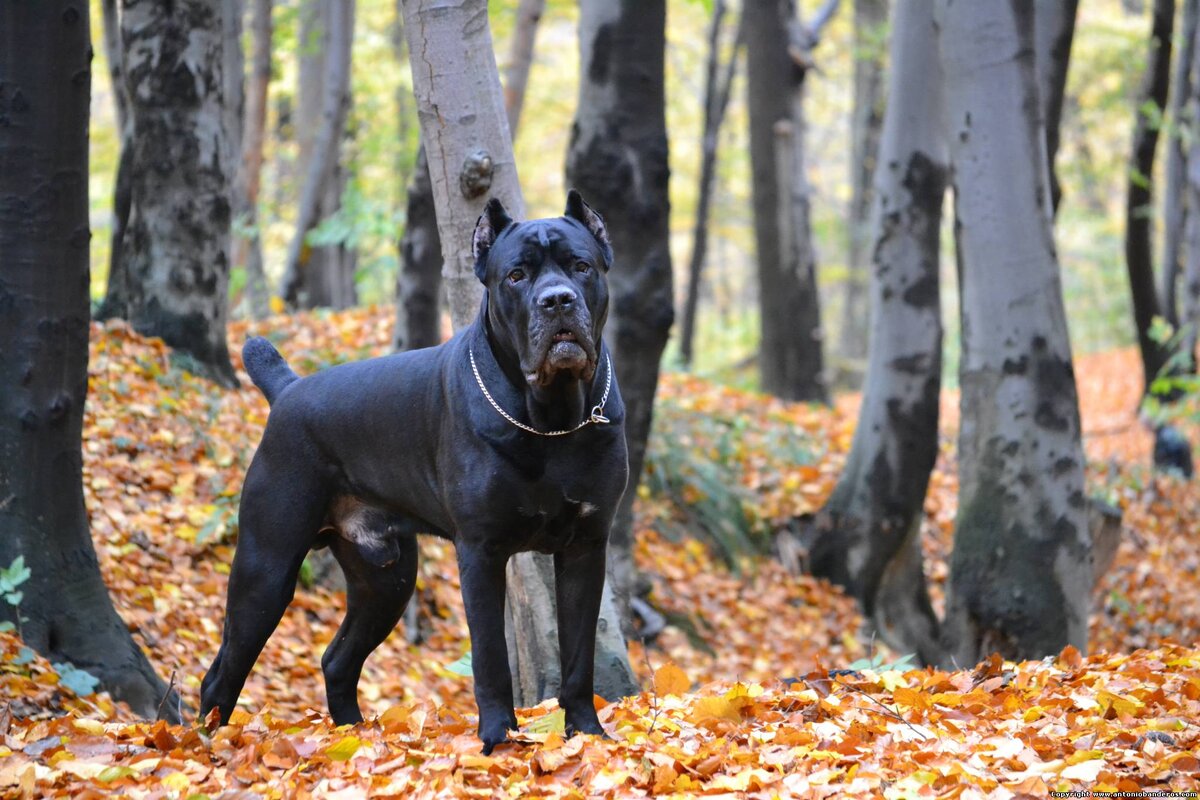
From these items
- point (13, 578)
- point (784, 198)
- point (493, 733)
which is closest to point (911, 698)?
point (493, 733)

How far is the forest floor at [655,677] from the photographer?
3.82 meters

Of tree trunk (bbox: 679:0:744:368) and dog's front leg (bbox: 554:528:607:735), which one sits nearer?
dog's front leg (bbox: 554:528:607:735)

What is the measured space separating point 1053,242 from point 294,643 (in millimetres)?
5250

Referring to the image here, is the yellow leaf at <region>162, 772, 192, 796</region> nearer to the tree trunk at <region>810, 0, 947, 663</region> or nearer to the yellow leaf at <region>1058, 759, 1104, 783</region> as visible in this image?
the yellow leaf at <region>1058, 759, 1104, 783</region>

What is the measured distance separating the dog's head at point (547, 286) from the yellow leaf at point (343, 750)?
1390 mm

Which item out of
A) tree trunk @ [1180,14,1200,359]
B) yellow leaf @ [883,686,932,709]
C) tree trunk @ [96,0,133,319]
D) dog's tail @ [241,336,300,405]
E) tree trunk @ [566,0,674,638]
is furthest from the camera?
tree trunk @ [1180,14,1200,359]

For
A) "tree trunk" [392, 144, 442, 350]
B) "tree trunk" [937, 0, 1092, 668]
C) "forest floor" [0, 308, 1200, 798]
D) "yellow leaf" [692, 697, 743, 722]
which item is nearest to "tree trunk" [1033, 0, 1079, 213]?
"tree trunk" [937, 0, 1092, 668]

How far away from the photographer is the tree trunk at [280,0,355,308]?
550 inches

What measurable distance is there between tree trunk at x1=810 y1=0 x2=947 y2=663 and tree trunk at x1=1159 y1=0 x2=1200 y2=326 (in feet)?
23.4

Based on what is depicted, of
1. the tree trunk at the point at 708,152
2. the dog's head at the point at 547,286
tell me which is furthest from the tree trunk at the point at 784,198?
the dog's head at the point at 547,286

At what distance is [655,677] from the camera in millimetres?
5199

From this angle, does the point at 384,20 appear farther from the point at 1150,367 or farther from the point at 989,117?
the point at 989,117

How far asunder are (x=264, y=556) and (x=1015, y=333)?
481 cm

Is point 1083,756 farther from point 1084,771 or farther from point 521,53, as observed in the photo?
point 521,53
